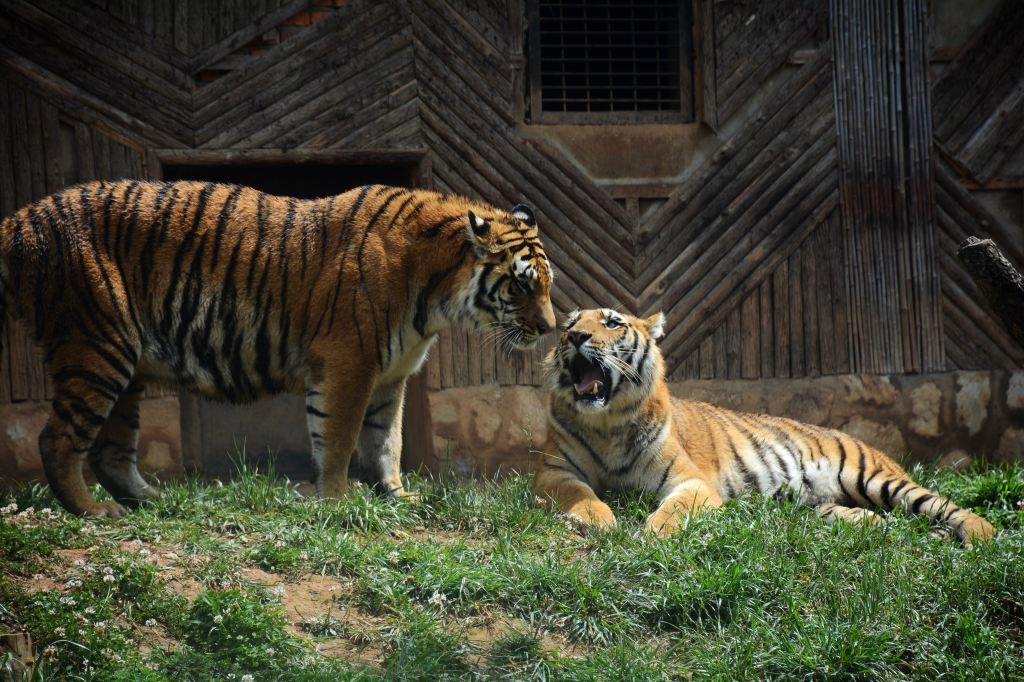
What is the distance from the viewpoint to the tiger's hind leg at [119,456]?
254 inches

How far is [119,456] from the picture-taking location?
647 centimetres

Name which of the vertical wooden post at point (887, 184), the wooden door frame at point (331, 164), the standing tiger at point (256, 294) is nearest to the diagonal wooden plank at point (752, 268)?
the vertical wooden post at point (887, 184)

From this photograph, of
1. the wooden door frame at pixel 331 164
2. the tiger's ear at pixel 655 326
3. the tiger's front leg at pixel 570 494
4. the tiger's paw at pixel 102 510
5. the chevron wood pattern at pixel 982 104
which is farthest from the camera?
the chevron wood pattern at pixel 982 104

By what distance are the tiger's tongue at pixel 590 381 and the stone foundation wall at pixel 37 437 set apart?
313 centimetres

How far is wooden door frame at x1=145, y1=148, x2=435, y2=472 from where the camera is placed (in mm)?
8070

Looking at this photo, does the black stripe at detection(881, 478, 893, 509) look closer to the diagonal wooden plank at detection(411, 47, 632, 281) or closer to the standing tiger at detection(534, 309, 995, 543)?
the standing tiger at detection(534, 309, 995, 543)

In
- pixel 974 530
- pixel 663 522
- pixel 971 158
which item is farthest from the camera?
pixel 971 158

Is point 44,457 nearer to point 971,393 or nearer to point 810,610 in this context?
point 810,610

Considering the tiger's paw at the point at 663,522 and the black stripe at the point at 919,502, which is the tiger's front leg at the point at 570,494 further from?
the black stripe at the point at 919,502

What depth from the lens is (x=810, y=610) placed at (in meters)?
5.22

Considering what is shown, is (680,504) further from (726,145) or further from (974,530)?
(726,145)

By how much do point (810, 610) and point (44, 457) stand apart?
150 inches

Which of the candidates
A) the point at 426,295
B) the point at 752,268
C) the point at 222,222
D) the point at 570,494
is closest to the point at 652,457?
the point at 570,494

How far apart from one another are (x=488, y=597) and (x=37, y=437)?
4194mm
